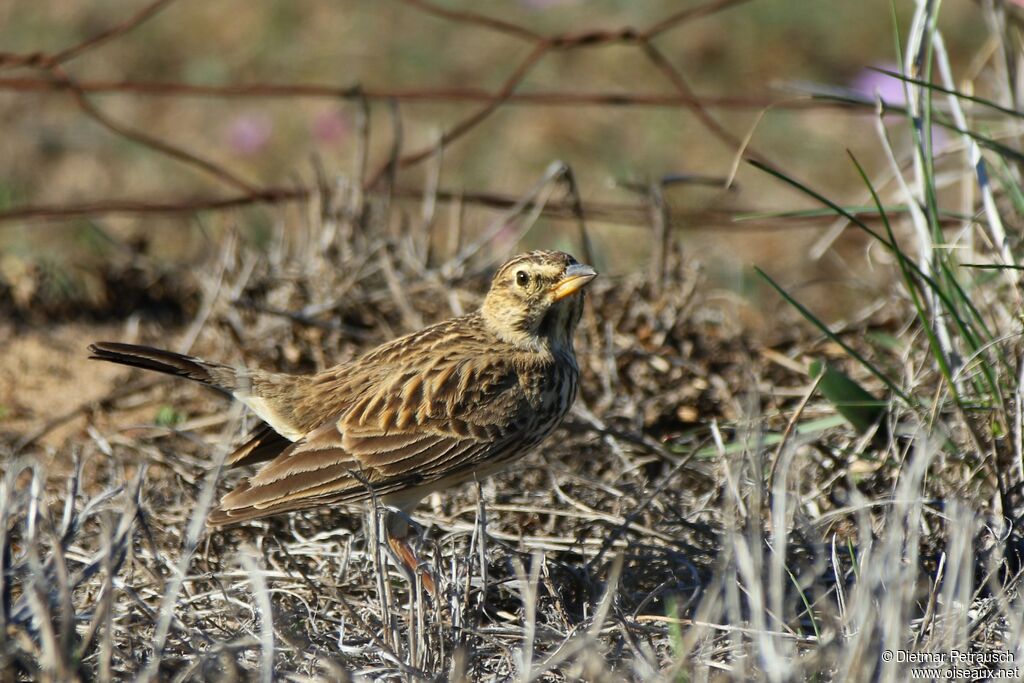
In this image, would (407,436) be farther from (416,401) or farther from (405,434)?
(416,401)

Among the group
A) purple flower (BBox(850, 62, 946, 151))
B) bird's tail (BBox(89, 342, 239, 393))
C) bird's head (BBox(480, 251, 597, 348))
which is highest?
purple flower (BBox(850, 62, 946, 151))

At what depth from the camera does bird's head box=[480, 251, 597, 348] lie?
12.9 ft

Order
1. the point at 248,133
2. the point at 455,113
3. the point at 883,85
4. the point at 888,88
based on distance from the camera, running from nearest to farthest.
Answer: the point at 888,88 → the point at 883,85 → the point at 248,133 → the point at 455,113

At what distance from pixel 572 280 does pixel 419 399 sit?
2.04 ft

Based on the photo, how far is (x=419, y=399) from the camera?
3859 millimetres

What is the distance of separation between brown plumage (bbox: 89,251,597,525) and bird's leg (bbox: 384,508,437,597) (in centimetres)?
8

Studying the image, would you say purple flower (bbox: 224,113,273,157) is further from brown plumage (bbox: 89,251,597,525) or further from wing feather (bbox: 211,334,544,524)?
wing feather (bbox: 211,334,544,524)

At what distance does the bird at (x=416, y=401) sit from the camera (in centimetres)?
367

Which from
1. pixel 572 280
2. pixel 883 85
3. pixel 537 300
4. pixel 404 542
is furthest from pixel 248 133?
pixel 404 542

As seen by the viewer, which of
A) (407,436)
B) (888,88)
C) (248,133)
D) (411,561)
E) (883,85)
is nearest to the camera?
(411,561)

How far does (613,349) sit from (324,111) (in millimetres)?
4222

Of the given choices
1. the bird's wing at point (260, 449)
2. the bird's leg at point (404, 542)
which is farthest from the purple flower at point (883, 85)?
the bird's wing at point (260, 449)

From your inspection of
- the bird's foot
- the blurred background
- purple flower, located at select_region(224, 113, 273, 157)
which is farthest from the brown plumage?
purple flower, located at select_region(224, 113, 273, 157)

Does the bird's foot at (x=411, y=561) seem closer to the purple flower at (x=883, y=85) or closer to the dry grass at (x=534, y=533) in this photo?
the dry grass at (x=534, y=533)
